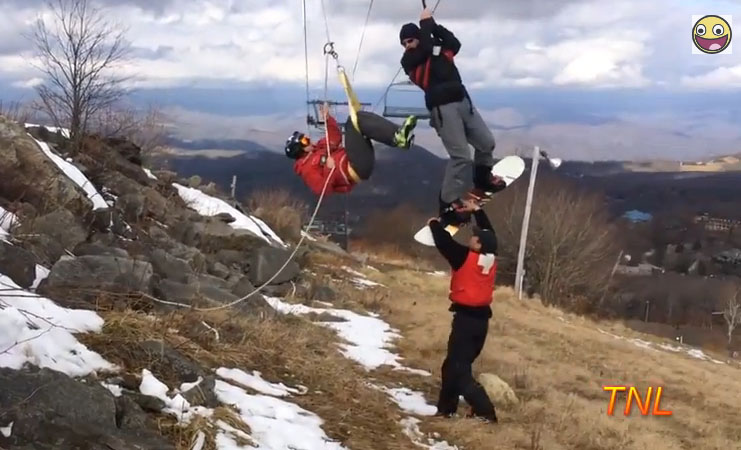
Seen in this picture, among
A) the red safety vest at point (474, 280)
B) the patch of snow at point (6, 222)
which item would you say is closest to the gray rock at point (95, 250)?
the patch of snow at point (6, 222)

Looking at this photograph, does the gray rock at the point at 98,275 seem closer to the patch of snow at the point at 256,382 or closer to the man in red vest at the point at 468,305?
the patch of snow at the point at 256,382

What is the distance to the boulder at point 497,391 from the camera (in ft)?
26.1

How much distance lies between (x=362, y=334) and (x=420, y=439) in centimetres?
459

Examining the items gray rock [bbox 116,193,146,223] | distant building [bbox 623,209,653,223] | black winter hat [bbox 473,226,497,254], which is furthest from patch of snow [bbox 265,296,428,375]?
distant building [bbox 623,209,653,223]

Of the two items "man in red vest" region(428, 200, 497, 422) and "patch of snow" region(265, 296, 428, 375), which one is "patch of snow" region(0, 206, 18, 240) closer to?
"patch of snow" region(265, 296, 428, 375)

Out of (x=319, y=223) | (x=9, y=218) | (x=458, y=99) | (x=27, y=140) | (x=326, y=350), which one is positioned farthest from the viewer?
(x=319, y=223)

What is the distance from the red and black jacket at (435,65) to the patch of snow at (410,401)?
9.43 feet

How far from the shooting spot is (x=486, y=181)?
6.93 metres

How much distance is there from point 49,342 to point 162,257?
3.93m

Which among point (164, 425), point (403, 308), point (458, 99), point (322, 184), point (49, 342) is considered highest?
point (458, 99)

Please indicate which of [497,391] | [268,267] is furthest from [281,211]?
[497,391]

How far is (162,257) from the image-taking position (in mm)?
8875

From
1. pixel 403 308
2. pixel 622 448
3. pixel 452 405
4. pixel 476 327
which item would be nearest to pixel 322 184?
pixel 476 327

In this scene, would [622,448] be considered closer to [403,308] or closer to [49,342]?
[49,342]
